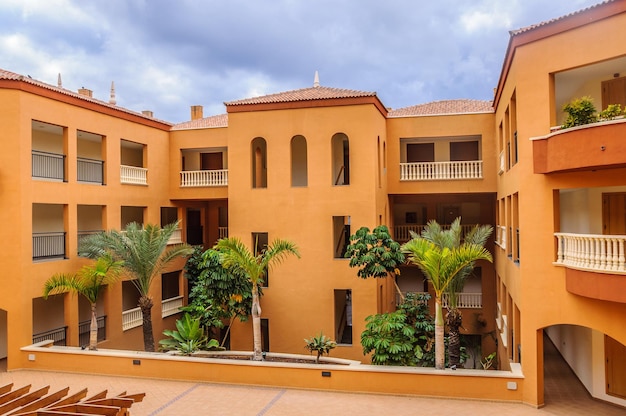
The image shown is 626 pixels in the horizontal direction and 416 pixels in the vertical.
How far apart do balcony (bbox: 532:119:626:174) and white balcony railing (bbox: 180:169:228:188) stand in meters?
13.8

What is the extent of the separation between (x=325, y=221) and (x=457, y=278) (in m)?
6.18

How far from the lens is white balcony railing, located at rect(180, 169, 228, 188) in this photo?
2194 cm

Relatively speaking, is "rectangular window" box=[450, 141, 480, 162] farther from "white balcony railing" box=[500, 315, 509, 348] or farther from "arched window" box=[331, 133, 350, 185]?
"white balcony railing" box=[500, 315, 509, 348]

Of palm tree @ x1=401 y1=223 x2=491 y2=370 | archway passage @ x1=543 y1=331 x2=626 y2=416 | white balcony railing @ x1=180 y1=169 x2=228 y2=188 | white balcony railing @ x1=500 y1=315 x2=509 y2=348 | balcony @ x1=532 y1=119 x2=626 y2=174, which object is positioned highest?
white balcony railing @ x1=180 y1=169 x2=228 y2=188

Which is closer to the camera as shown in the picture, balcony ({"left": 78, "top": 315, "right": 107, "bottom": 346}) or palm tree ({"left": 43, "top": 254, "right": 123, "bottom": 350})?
palm tree ({"left": 43, "top": 254, "right": 123, "bottom": 350})

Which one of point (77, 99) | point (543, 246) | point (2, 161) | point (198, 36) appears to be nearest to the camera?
point (543, 246)

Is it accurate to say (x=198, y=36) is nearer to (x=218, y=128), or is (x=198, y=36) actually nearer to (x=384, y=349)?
(x=218, y=128)

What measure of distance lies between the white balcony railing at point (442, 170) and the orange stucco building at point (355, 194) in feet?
0.19

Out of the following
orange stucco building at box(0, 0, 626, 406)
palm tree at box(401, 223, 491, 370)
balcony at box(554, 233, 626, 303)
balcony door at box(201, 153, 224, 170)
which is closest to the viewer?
balcony at box(554, 233, 626, 303)

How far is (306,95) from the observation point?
1959 cm

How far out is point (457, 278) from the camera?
45.3 ft

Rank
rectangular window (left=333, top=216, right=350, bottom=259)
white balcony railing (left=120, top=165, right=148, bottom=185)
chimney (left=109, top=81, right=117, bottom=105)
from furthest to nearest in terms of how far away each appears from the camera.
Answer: chimney (left=109, top=81, right=117, bottom=105) < rectangular window (left=333, top=216, right=350, bottom=259) < white balcony railing (left=120, top=165, right=148, bottom=185)

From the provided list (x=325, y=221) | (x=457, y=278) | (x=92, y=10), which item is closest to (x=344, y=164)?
(x=325, y=221)

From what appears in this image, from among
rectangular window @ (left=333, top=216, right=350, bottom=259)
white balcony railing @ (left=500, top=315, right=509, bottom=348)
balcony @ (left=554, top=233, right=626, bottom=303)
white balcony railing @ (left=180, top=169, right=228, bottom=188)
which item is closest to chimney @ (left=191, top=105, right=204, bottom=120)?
white balcony railing @ (left=180, top=169, right=228, bottom=188)
